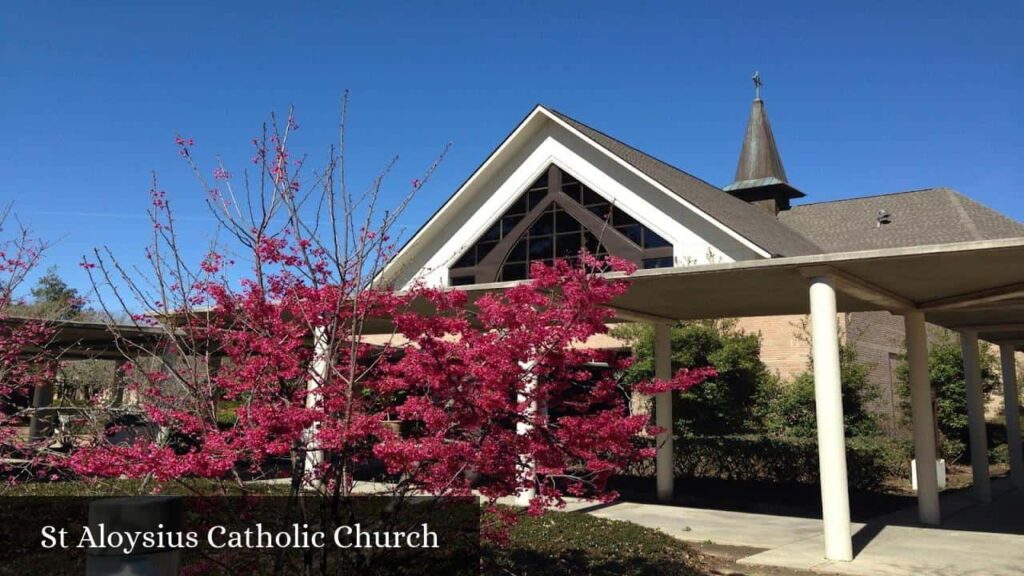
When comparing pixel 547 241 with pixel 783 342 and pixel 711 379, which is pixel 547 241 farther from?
pixel 783 342

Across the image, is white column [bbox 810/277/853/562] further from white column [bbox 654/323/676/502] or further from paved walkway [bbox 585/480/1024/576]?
white column [bbox 654/323/676/502]

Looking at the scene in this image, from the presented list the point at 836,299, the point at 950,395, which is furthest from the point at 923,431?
the point at 950,395

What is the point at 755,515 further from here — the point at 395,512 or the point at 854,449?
the point at 395,512

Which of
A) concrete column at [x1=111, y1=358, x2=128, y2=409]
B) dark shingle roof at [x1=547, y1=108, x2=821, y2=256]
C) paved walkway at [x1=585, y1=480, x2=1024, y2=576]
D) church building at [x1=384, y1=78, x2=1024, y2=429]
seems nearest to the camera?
paved walkway at [x1=585, y1=480, x2=1024, y2=576]

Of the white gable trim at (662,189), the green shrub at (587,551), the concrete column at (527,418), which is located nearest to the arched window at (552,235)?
the white gable trim at (662,189)

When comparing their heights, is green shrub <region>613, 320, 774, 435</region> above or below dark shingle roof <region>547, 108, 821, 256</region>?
below

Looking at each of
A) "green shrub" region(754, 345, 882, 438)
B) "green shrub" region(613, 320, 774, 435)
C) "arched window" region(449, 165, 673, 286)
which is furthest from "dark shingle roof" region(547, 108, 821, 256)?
"green shrub" region(754, 345, 882, 438)

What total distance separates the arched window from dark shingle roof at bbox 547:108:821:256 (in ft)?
3.29

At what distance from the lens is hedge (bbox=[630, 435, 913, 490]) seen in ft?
54.7

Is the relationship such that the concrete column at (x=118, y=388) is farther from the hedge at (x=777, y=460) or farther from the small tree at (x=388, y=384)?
the hedge at (x=777, y=460)

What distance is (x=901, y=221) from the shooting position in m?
18.0

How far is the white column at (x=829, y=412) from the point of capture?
934 cm

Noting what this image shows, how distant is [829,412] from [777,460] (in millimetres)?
8845

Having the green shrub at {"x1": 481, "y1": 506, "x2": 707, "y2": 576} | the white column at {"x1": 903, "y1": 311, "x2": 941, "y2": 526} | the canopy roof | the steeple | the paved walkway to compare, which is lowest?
the paved walkway
